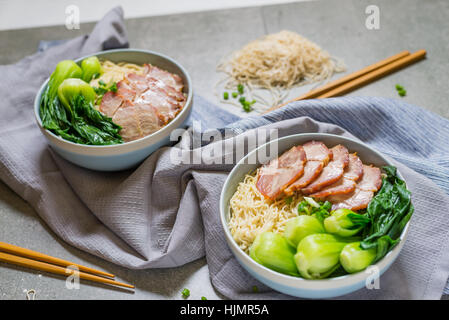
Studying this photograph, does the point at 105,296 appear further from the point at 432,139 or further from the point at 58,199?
the point at 432,139

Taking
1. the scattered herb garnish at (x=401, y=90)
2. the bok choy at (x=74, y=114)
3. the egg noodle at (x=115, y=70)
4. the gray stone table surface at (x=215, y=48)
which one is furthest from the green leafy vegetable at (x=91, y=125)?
the scattered herb garnish at (x=401, y=90)

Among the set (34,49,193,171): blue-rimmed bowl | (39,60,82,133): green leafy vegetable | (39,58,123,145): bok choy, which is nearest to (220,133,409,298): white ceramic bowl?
(34,49,193,171): blue-rimmed bowl

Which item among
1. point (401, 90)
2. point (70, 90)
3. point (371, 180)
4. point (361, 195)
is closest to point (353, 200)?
point (361, 195)

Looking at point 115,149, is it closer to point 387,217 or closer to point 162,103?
point 162,103

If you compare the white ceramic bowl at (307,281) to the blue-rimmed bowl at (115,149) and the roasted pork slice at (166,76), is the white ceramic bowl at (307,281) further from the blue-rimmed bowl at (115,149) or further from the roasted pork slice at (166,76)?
the roasted pork slice at (166,76)

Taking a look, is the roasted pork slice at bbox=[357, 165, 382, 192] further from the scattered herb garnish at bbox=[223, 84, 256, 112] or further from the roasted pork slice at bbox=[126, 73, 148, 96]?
the roasted pork slice at bbox=[126, 73, 148, 96]

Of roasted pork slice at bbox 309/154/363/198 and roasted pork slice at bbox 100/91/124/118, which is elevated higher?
roasted pork slice at bbox 100/91/124/118

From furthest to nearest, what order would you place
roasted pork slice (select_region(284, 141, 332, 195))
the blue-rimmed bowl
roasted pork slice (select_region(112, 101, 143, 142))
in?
roasted pork slice (select_region(112, 101, 143, 142)), the blue-rimmed bowl, roasted pork slice (select_region(284, 141, 332, 195))

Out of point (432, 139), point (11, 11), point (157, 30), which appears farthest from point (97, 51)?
point (432, 139)
